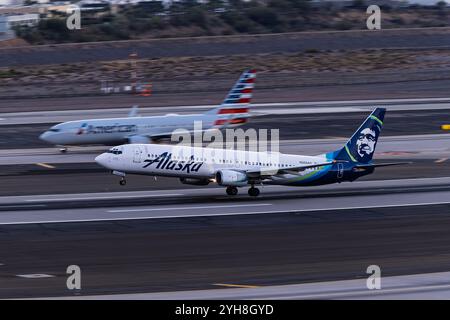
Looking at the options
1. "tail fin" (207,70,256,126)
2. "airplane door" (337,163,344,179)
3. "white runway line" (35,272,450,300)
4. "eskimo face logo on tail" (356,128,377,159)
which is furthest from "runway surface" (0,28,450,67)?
"white runway line" (35,272,450,300)

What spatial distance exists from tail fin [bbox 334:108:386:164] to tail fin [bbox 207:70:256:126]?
22.6 m

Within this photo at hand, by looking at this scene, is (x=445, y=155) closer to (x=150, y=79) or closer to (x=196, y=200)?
(x=196, y=200)

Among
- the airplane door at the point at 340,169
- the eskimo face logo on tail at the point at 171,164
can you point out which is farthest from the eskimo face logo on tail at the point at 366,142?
the eskimo face logo on tail at the point at 171,164

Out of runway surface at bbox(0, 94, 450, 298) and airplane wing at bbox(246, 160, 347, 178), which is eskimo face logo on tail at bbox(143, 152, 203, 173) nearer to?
runway surface at bbox(0, 94, 450, 298)

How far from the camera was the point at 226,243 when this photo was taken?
38.7 meters

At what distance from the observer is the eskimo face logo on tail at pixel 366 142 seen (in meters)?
52.0

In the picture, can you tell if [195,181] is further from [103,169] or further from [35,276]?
[35,276]

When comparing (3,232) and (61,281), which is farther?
(3,232)

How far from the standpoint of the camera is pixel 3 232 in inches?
1633

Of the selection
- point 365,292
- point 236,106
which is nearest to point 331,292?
point 365,292
